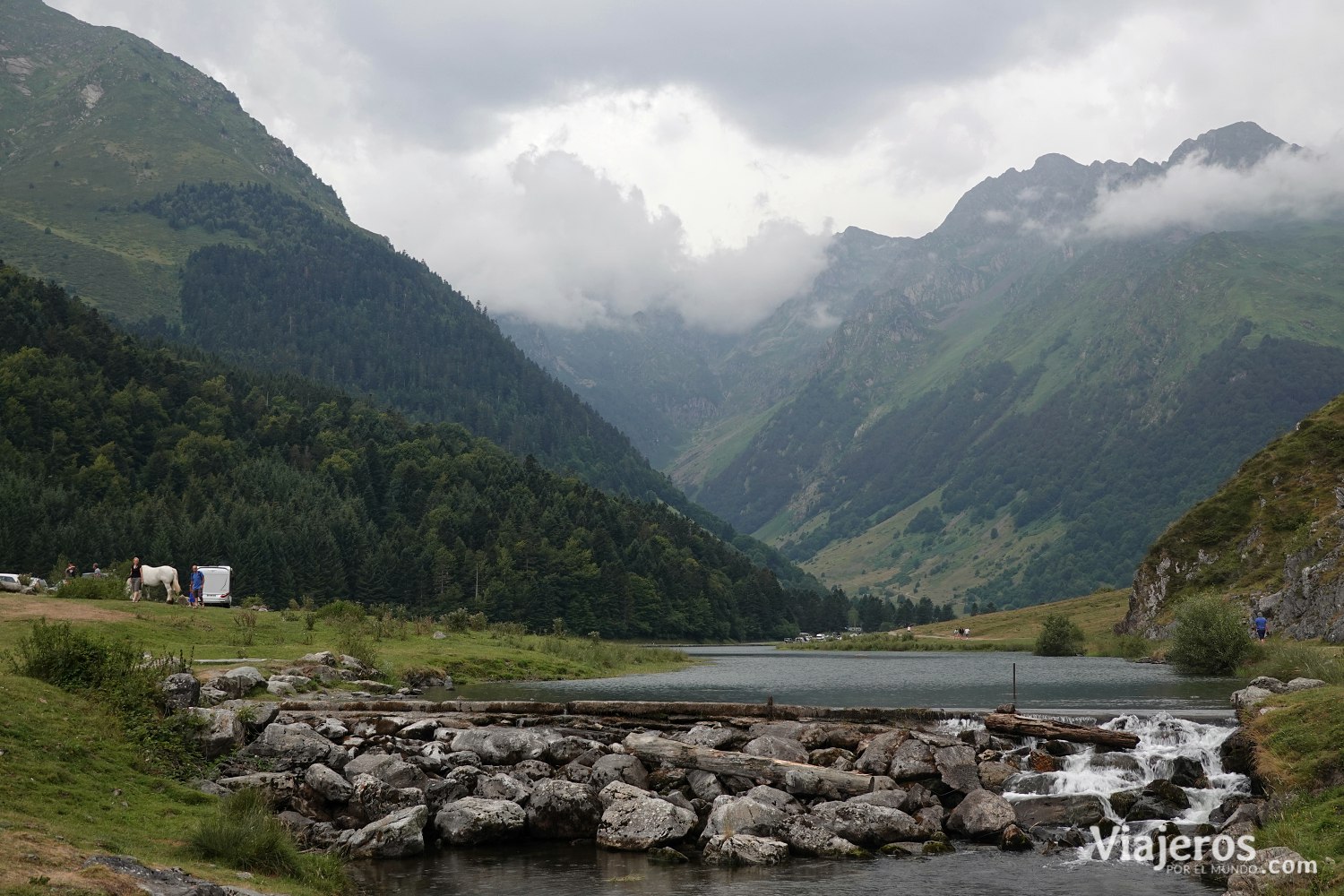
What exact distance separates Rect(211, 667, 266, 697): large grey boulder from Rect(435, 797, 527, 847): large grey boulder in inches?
605

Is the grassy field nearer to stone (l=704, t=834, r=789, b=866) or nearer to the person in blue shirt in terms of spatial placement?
the person in blue shirt

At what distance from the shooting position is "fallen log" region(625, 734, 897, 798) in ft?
125

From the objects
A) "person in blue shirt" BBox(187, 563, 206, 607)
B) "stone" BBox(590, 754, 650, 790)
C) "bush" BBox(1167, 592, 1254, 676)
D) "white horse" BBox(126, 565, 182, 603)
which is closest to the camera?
"stone" BBox(590, 754, 650, 790)

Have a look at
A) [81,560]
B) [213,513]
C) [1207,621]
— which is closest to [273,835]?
[1207,621]

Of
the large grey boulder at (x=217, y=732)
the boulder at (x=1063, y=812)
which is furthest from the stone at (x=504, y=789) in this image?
the boulder at (x=1063, y=812)

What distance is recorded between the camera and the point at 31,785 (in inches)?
1060

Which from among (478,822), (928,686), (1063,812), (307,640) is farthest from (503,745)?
(928,686)

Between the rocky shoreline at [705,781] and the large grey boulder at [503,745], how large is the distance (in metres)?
0.07

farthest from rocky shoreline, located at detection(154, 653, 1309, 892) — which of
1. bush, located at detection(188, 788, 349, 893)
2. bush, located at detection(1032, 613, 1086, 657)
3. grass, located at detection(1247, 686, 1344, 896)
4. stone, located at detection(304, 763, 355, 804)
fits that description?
bush, located at detection(1032, 613, 1086, 657)

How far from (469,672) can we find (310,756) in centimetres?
4348

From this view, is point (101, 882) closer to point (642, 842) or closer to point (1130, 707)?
point (642, 842)

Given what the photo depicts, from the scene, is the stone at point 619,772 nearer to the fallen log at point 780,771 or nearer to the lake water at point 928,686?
the fallen log at point 780,771

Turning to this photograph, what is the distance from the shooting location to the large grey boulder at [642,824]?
1390 inches

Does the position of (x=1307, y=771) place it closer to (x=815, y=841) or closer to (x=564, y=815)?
(x=815, y=841)
